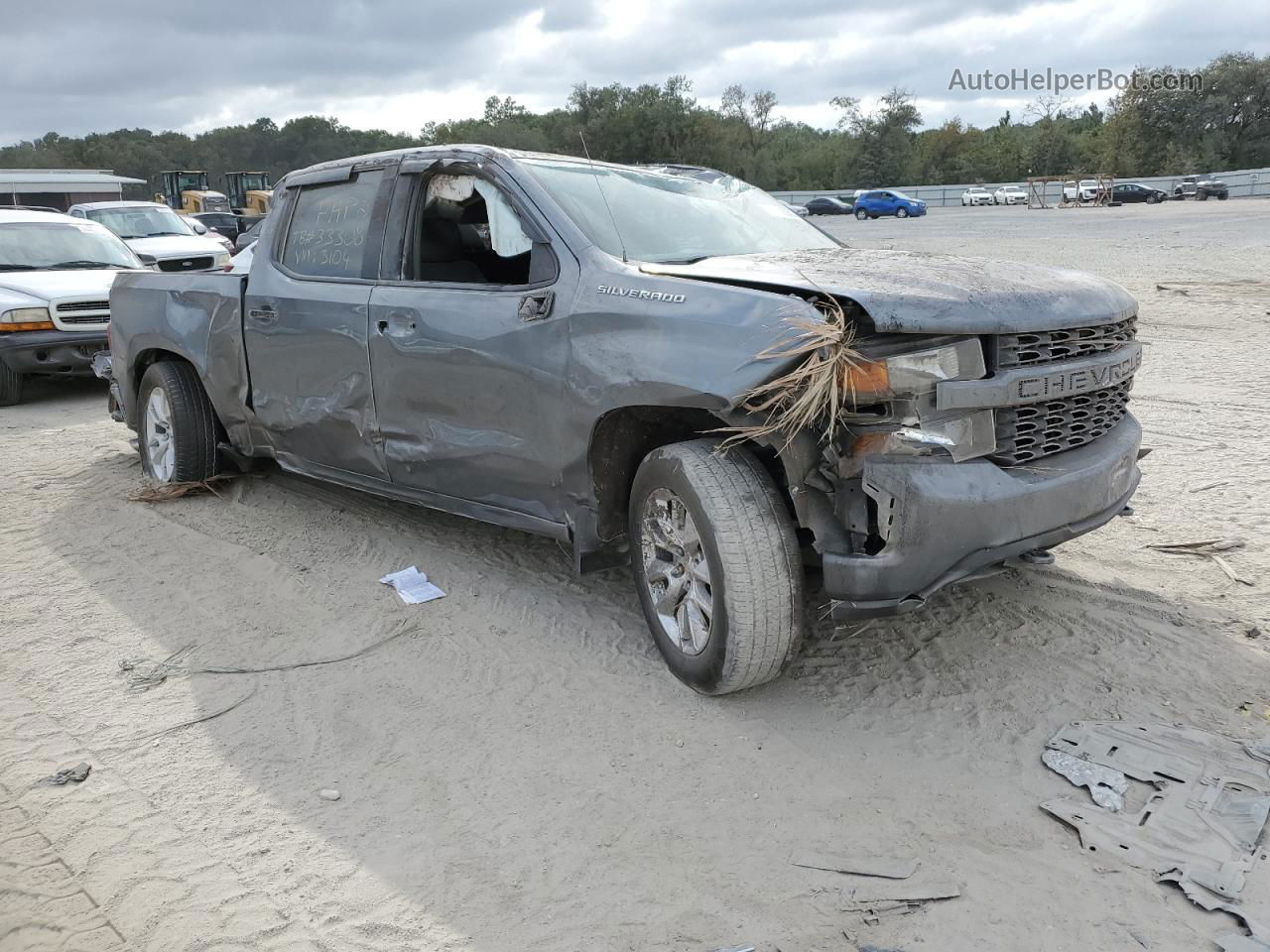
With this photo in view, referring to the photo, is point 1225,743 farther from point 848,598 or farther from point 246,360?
point 246,360

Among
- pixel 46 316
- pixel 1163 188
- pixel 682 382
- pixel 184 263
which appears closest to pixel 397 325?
pixel 682 382

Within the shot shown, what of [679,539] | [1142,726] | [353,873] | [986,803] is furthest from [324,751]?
[1142,726]

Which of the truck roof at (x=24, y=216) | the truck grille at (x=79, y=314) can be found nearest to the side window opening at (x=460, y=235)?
the truck grille at (x=79, y=314)

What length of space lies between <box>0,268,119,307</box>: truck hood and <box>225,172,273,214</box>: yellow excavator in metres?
28.6

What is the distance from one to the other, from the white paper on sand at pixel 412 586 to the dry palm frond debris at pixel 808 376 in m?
2.00

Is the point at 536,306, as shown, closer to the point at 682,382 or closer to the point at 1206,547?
the point at 682,382

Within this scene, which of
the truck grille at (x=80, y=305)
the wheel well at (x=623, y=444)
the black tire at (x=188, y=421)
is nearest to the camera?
the wheel well at (x=623, y=444)

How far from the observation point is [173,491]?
6.15 m

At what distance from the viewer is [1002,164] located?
7119cm

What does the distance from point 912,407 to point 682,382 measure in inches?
28.5

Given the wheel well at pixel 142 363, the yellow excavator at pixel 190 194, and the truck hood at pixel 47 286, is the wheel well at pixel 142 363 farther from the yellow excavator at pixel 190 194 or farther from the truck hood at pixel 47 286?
the yellow excavator at pixel 190 194

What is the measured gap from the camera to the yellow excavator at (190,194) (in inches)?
1371

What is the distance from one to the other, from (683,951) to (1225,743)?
6.28 feet

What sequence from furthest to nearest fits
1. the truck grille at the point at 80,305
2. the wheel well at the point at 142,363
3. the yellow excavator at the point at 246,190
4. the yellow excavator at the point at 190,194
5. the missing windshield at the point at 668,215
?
the yellow excavator at the point at 246,190
the yellow excavator at the point at 190,194
the truck grille at the point at 80,305
the wheel well at the point at 142,363
the missing windshield at the point at 668,215
